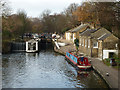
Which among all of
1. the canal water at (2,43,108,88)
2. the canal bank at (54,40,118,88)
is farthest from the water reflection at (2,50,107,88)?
the canal bank at (54,40,118,88)

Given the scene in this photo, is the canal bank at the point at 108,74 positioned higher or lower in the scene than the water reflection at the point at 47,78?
higher

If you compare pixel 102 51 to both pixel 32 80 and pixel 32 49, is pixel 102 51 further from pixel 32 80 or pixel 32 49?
pixel 32 49

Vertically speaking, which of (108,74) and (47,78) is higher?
(108,74)

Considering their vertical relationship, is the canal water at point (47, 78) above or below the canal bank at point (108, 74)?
below

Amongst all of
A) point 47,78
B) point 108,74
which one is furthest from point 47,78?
point 108,74

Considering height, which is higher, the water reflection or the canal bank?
the canal bank

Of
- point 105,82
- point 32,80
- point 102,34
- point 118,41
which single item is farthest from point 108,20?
point 32,80

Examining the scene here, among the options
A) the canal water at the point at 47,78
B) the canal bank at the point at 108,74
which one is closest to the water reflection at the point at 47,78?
the canal water at the point at 47,78

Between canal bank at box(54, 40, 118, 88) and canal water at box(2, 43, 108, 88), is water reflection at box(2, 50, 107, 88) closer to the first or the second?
canal water at box(2, 43, 108, 88)

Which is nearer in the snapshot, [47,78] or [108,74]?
[108,74]

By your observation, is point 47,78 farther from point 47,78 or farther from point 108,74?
Answer: point 108,74

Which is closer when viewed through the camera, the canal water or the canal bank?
the canal bank

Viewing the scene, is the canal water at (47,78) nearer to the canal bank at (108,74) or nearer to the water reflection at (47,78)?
the water reflection at (47,78)

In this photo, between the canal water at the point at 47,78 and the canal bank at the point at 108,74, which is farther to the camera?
the canal water at the point at 47,78
